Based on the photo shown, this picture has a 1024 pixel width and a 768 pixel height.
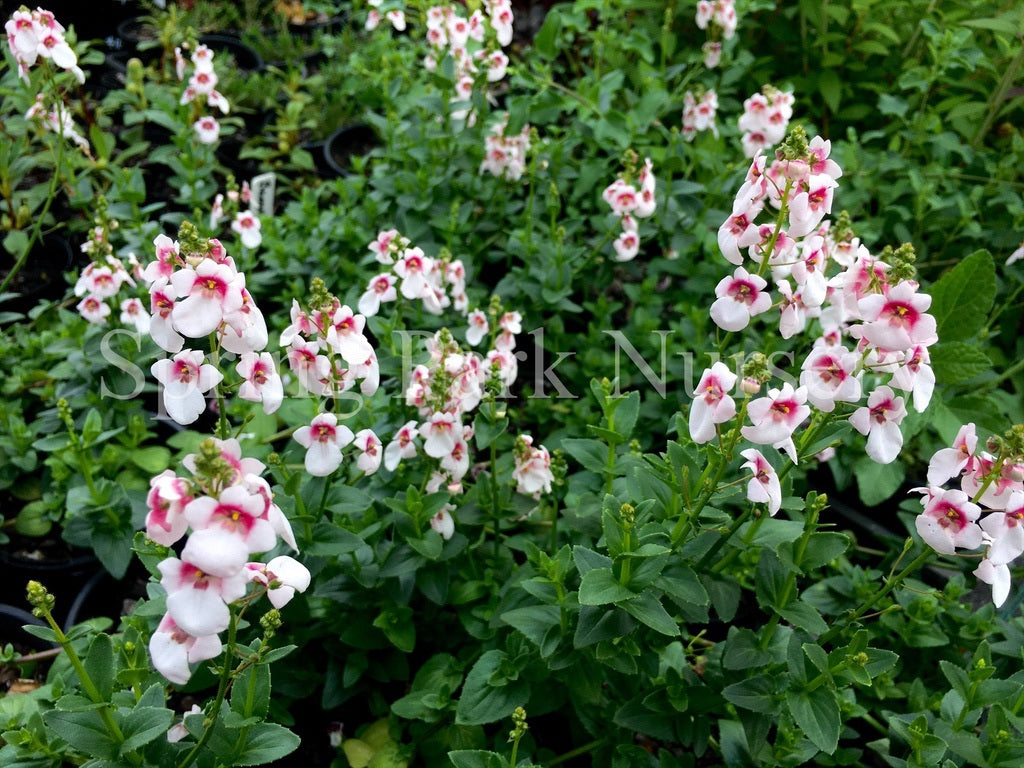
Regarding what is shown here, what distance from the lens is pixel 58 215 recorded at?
357 cm

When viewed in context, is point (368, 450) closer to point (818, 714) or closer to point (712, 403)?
point (712, 403)

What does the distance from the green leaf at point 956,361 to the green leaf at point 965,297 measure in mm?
50

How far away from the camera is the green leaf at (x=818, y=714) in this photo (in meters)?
1.43

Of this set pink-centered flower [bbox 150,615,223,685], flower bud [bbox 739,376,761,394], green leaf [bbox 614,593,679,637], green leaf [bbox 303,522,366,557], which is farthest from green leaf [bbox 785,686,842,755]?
pink-centered flower [bbox 150,615,223,685]

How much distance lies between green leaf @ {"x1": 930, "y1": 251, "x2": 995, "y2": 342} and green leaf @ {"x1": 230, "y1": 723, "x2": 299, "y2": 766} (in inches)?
66.8

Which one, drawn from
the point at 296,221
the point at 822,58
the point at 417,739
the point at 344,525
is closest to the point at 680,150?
the point at 822,58

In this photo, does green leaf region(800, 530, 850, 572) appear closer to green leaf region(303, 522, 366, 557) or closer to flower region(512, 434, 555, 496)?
flower region(512, 434, 555, 496)

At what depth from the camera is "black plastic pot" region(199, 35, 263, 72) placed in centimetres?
482

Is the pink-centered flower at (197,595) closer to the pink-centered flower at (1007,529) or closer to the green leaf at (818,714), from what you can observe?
the green leaf at (818,714)

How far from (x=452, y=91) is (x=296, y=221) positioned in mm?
742

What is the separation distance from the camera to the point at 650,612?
1439mm

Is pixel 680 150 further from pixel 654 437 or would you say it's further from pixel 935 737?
pixel 935 737

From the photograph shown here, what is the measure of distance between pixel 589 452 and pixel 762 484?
23.2 inches

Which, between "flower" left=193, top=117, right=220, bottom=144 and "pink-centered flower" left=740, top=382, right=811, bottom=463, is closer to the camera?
"pink-centered flower" left=740, top=382, right=811, bottom=463
